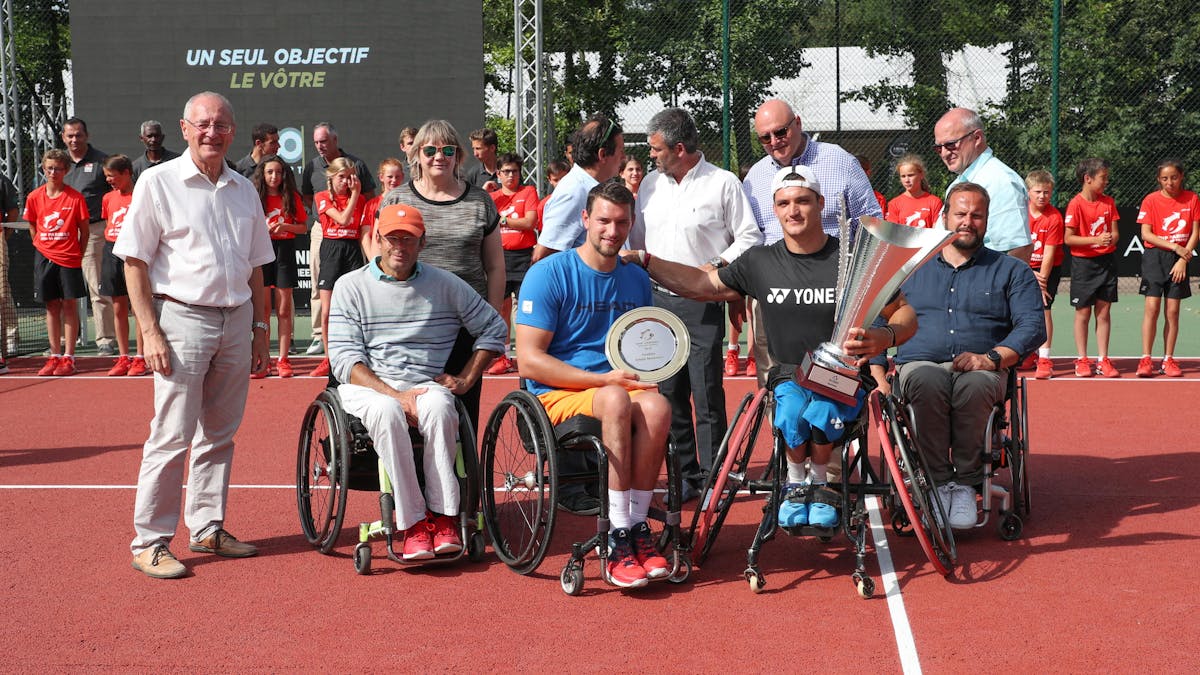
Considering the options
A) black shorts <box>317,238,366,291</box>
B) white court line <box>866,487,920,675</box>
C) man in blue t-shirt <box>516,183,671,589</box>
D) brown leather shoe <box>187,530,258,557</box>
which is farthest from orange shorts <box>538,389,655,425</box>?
black shorts <box>317,238,366,291</box>

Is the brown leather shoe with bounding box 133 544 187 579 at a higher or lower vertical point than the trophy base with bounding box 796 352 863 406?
lower

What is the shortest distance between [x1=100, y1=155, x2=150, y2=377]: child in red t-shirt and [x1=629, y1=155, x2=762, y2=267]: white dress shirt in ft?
18.9

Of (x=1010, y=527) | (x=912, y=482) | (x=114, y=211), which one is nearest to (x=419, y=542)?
(x=912, y=482)

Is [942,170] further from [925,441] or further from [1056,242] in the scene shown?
[925,441]

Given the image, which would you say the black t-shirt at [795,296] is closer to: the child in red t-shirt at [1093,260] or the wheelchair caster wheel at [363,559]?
the wheelchair caster wheel at [363,559]

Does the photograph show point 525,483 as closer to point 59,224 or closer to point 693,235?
point 693,235

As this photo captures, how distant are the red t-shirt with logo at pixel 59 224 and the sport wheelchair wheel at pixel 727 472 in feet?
24.1

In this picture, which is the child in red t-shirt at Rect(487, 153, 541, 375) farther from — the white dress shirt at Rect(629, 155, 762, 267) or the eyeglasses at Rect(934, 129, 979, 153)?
the eyeglasses at Rect(934, 129, 979, 153)

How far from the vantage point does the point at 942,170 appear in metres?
Result: 17.3

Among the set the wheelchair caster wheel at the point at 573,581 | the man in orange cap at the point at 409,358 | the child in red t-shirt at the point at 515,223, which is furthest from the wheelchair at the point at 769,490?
the child in red t-shirt at the point at 515,223

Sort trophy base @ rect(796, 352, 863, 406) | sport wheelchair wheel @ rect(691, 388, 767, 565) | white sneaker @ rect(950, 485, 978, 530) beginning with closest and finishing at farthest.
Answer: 1. trophy base @ rect(796, 352, 863, 406)
2. sport wheelchair wheel @ rect(691, 388, 767, 565)
3. white sneaker @ rect(950, 485, 978, 530)

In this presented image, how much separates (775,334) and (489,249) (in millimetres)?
1480

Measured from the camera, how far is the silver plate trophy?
4.78 metres

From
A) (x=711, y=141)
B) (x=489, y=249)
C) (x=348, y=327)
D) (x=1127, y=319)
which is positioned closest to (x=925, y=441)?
(x=489, y=249)
